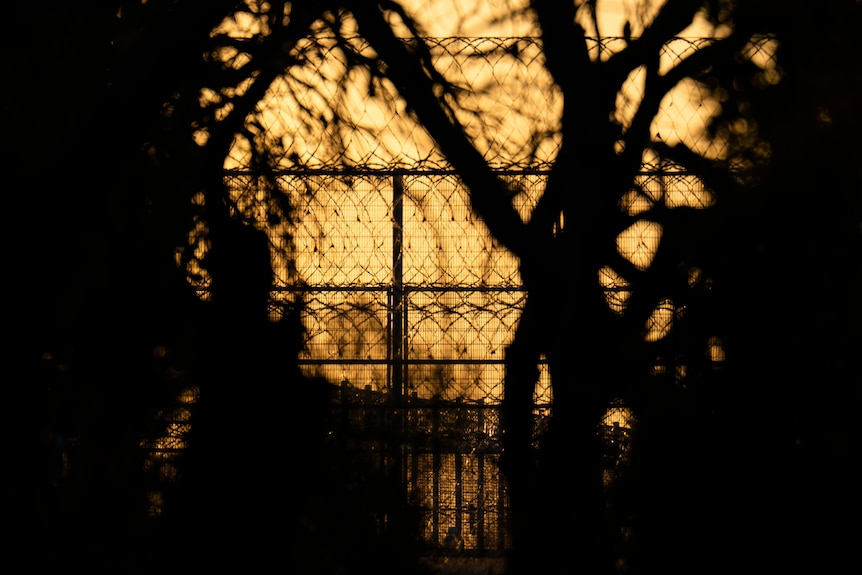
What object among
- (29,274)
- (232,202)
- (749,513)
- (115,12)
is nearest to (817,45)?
(749,513)

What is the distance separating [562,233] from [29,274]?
5.68 ft

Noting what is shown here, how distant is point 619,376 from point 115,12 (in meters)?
2.05

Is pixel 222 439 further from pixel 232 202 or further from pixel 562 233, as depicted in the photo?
pixel 562 233

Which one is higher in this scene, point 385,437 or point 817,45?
point 817,45

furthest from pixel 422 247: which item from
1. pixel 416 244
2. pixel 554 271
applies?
pixel 554 271

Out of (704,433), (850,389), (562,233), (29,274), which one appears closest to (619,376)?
(704,433)

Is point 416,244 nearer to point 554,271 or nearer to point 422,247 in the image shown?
point 422,247

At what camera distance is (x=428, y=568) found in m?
2.84

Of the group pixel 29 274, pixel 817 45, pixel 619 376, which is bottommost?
pixel 619 376

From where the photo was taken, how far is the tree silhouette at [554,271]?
9.23ft

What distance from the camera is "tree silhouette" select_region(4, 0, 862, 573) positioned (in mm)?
2812

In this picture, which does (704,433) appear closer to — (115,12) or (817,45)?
(817,45)

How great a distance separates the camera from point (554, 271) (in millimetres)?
2846

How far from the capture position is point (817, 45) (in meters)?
2.83
